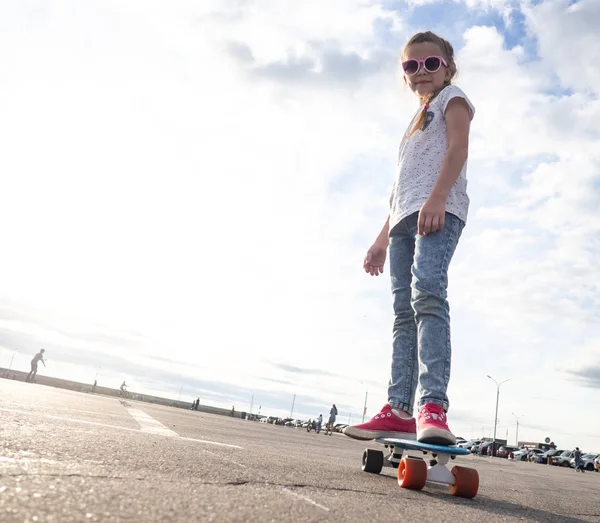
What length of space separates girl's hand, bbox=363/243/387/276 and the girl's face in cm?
109

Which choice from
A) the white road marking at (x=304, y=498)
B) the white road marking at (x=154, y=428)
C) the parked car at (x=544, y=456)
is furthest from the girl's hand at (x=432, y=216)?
the parked car at (x=544, y=456)

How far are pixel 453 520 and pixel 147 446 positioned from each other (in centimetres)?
123

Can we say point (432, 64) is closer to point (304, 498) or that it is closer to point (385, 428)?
point (385, 428)

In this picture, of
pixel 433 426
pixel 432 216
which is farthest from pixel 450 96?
pixel 433 426

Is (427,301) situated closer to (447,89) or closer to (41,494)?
(447,89)

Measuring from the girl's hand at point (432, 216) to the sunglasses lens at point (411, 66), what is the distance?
96 cm

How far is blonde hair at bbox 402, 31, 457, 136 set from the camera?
332cm

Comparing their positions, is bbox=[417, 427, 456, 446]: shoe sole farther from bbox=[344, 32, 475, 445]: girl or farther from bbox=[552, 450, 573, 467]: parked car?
bbox=[552, 450, 573, 467]: parked car

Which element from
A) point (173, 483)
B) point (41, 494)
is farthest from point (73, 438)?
point (41, 494)

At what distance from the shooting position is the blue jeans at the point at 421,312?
2.57 meters

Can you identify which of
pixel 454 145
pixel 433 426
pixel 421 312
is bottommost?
pixel 433 426

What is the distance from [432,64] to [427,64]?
0.03 m

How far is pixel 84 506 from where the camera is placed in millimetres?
918

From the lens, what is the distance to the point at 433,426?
230cm
